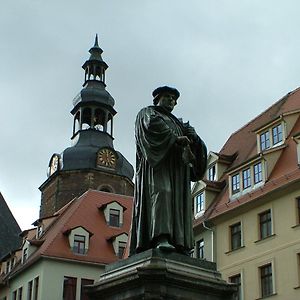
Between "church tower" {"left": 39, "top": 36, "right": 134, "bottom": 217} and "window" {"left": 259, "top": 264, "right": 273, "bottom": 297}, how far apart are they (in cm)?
3552

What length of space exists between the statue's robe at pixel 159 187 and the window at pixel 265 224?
64.8ft

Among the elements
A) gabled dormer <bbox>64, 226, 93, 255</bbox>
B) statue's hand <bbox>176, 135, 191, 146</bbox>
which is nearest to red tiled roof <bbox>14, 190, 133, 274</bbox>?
gabled dormer <bbox>64, 226, 93, 255</bbox>

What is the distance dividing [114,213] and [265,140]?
1481 centimetres

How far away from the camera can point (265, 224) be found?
1114 inches

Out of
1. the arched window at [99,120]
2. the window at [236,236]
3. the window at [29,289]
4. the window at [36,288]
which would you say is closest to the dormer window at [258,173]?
the window at [236,236]

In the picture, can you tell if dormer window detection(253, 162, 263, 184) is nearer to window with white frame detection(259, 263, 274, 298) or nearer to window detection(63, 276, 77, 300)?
window with white frame detection(259, 263, 274, 298)

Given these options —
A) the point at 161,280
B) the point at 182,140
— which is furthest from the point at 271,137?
the point at 161,280

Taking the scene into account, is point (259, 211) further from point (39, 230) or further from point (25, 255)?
point (39, 230)

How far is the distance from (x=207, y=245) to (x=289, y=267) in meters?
5.48

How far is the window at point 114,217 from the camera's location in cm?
4299

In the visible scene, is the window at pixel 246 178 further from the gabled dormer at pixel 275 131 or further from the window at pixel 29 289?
the window at pixel 29 289

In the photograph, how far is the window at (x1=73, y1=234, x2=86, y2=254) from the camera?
39406mm

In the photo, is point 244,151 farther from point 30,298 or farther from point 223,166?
point 30,298

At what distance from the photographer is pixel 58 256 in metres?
38.2
